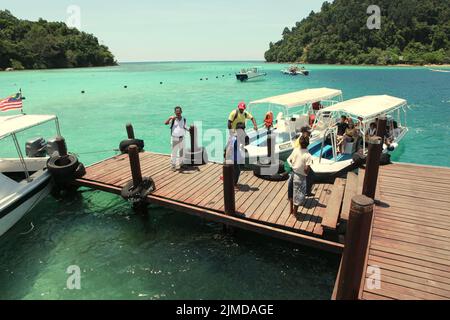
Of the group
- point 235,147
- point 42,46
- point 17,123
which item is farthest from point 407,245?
point 42,46

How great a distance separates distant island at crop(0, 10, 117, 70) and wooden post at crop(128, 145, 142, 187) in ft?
362

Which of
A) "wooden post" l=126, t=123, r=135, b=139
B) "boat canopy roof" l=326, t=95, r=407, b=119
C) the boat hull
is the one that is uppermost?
"boat canopy roof" l=326, t=95, r=407, b=119

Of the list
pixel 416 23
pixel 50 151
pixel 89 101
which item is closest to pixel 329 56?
pixel 416 23

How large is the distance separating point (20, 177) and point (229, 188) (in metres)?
9.21

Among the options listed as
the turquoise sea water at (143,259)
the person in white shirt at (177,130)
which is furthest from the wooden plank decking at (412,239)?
the person in white shirt at (177,130)

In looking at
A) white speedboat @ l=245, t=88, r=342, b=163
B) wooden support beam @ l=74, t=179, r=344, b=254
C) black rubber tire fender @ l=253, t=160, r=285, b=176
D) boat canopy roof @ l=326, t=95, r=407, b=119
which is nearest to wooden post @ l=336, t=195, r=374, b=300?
wooden support beam @ l=74, t=179, r=344, b=254

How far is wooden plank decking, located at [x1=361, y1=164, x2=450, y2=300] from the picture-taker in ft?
15.6

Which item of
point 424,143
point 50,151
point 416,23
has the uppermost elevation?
point 416,23

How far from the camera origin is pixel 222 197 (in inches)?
328

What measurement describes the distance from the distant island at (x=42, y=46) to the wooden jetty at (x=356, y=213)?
111 metres

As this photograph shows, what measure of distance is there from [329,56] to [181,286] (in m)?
144

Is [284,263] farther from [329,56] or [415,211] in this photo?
[329,56]

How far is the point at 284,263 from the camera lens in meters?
7.00

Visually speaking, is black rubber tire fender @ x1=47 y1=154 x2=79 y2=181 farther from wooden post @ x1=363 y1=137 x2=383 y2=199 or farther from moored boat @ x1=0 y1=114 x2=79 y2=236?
wooden post @ x1=363 y1=137 x2=383 y2=199
